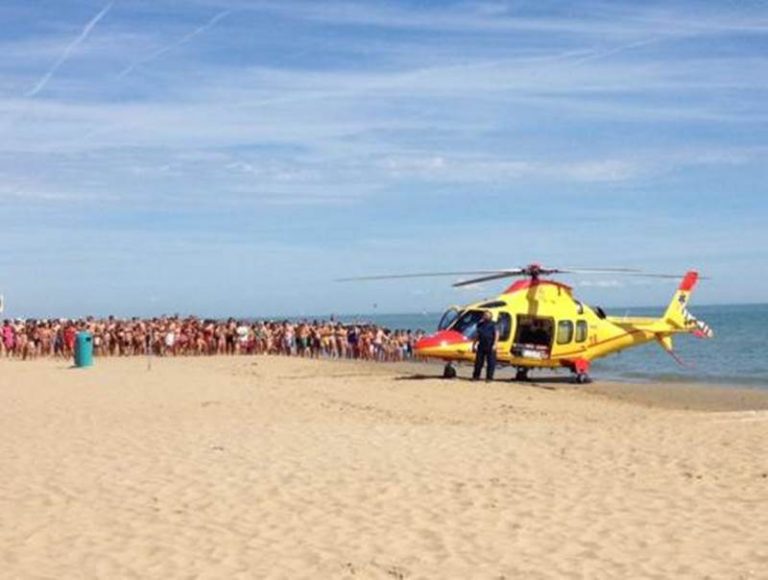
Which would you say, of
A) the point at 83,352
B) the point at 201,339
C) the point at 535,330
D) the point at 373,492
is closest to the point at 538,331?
the point at 535,330

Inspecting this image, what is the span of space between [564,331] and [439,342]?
348cm

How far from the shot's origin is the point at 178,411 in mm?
16109

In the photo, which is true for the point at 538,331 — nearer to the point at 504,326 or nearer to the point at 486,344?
the point at 504,326

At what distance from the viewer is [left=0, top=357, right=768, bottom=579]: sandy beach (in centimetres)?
716

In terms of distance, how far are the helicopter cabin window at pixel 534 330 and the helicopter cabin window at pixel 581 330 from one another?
0.85 meters

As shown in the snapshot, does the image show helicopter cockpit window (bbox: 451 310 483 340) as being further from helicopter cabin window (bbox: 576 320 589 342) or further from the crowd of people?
the crowd of people

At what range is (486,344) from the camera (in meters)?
22.6

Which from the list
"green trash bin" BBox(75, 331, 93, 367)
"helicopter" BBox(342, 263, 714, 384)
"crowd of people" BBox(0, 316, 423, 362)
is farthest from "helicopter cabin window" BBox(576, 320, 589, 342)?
"crowd of people" BBox(0, 316, 423, 362)

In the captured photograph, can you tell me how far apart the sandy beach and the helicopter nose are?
5.10 m

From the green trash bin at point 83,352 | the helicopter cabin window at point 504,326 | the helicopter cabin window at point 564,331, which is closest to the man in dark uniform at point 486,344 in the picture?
the helicopter cabin window at point 504,326

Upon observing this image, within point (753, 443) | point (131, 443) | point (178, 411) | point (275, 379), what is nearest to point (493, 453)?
point (753, 443)

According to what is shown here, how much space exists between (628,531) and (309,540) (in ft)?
7.90

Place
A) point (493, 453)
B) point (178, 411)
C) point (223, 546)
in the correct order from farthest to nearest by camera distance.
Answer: point (178, 411) < point (493, 453) < point (223, 546)

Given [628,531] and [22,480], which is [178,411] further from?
[628,531]
